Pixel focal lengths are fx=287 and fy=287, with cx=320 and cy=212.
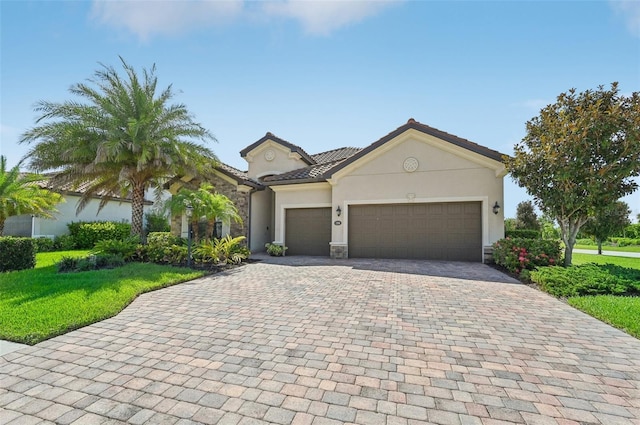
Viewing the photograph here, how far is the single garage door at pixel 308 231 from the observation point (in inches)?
573

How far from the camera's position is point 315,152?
22797mm

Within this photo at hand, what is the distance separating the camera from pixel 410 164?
1263cm

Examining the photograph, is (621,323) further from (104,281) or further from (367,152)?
(104,281)

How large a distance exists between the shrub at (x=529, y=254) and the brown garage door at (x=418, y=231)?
2.09 metres

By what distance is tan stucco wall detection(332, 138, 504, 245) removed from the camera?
11719mm

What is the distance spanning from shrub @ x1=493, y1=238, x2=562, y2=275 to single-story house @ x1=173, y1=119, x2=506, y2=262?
173 cm

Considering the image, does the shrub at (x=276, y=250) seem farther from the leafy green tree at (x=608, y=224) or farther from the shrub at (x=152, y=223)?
the leafy green tree at (x=608, y=224)

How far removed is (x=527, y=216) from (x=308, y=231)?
1704cm

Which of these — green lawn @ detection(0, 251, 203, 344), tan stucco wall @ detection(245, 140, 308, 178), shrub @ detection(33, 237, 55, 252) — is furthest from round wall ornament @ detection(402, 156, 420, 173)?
shrub @ detection(33, 237, 55, 252)

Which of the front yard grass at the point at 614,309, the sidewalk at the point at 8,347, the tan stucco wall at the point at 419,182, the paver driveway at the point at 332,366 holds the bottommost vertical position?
the sidewalk at the point at 8,347

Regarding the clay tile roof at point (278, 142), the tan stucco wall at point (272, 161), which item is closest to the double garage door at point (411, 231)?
the tan stucco wall at point (272, 161)

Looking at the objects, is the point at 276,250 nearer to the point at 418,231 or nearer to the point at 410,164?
the point at 418,231

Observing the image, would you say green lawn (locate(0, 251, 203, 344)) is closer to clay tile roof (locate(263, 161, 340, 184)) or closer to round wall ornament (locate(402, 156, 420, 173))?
clay tile roof (locate(263, 161, 340, 184))

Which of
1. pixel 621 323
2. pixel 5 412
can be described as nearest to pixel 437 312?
pixel 621 323
